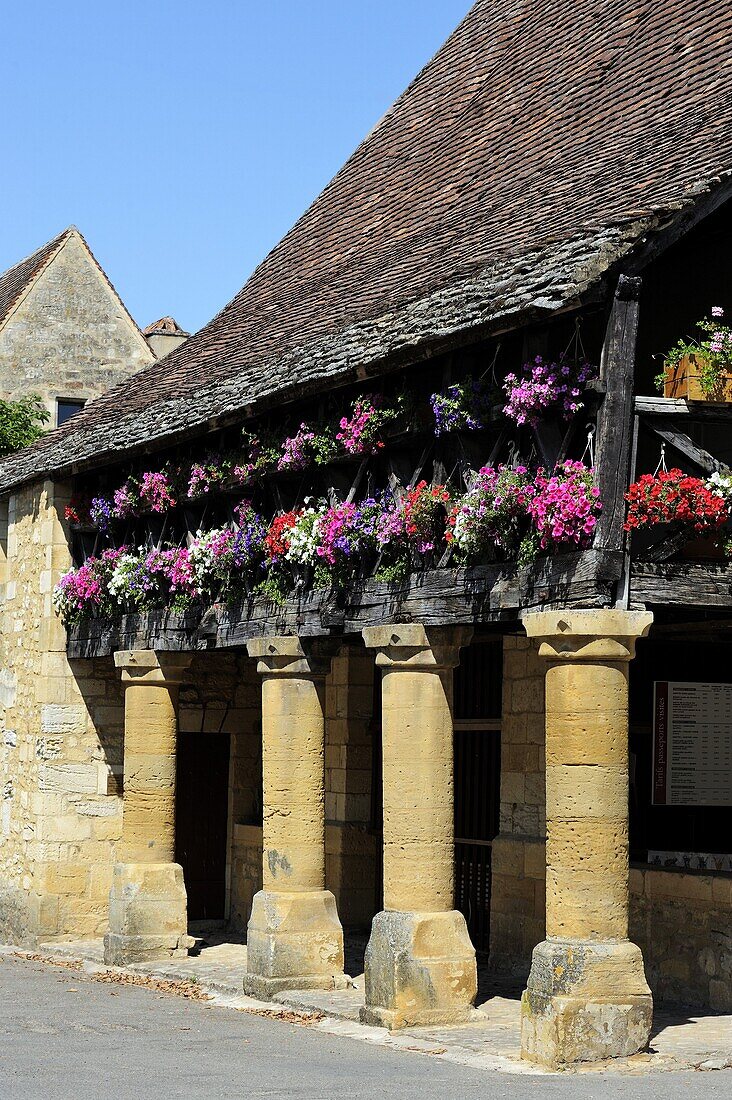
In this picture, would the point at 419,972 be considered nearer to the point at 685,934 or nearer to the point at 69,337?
the point at 685,934

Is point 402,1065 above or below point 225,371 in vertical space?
below

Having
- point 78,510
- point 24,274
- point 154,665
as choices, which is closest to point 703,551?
point 154,665

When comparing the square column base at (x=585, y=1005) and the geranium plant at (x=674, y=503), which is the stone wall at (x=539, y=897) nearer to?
the square column base at (x=585, y=1005)

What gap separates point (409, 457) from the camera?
37.0ft

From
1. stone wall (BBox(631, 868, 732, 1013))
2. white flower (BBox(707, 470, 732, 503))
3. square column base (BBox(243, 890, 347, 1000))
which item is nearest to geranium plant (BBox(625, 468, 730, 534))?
white flower (BBox(707, 470, 732, 503))

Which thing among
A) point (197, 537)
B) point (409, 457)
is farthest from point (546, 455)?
point (197, 537)

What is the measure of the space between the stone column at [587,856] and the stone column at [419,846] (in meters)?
1.24

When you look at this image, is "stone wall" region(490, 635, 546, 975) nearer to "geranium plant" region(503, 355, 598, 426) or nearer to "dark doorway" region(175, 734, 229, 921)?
"geranium plant" region(503, 355, 598, 426)

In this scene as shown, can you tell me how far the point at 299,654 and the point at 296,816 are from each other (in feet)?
3.92

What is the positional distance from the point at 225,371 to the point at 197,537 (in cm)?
142

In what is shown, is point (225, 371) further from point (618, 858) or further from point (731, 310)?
point (618, 858)

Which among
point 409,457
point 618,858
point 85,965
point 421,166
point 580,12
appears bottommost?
point 85,965

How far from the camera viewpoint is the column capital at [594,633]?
927 cm

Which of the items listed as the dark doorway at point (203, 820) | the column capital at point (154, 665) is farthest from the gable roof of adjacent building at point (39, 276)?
the column capital at point (154, 665)
